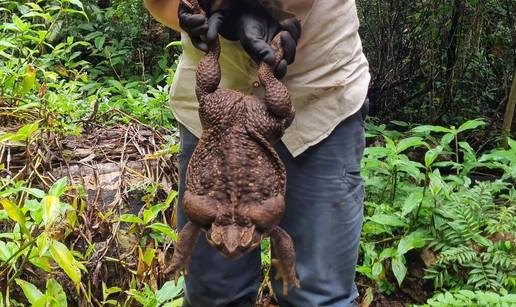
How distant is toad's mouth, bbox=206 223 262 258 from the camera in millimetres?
1258

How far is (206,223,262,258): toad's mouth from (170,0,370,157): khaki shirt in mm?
580

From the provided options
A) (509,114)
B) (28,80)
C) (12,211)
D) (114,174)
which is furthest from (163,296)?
(509,114)

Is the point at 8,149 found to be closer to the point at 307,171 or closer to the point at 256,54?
the point at 307,171

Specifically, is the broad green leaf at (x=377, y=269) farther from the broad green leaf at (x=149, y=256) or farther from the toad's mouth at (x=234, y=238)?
the toad's mouth at (x=234, y=238)

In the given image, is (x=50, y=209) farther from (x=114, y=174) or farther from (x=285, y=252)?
(x=114, y=174)

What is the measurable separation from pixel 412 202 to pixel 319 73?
4.99ft

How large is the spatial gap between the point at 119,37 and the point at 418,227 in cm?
395

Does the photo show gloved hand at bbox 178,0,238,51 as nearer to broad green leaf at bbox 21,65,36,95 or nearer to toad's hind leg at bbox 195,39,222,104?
toad's hind leg at bbox 195,39,222,104

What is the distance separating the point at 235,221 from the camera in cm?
128

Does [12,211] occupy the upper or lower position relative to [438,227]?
upper

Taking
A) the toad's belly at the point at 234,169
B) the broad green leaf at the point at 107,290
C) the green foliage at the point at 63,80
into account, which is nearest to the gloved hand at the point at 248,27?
the toad's belly at the point at 234,169

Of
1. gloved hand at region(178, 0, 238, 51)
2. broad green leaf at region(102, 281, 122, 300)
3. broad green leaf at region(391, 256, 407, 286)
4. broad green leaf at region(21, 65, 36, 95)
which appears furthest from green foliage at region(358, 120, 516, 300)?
broad green leaf at region(21, 65, 36, 95)

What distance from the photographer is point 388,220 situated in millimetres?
3168

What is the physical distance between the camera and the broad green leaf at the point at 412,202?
3.07 metres
